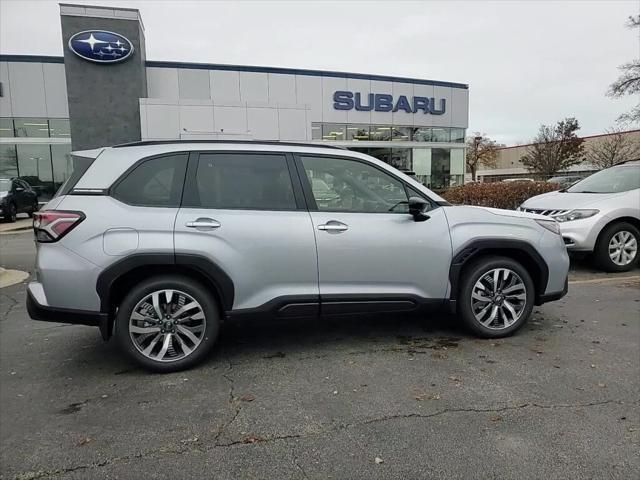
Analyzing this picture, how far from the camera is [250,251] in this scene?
12.5 feet

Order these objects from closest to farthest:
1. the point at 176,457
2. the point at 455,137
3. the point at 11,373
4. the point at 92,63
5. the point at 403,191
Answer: the point at 176,457, the point at 11,373, the point at 403,191, the point at 92,63, the point at 455,137

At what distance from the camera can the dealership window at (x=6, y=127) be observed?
24.4 meters

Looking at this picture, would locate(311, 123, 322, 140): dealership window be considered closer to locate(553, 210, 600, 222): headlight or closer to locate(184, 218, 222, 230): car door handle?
locate(553, 210, 600, 222): headlight

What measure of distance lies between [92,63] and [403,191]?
21406mm

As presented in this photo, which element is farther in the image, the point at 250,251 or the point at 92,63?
the point at 92,63

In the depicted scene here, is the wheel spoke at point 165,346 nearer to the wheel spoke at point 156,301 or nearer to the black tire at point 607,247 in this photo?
the wheel spoke at point 156,301

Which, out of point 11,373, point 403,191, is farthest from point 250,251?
point 11,373

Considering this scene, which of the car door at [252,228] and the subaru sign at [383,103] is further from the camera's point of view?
the subaru sign at [383,103]

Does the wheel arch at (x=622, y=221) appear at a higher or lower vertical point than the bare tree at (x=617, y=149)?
lower

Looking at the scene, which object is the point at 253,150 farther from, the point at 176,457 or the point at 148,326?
the point at 176,457

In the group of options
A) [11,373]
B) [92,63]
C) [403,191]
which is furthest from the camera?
[92,63]

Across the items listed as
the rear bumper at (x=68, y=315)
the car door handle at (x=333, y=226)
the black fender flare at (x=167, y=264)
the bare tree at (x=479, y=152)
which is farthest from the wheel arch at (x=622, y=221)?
the bare tree at (x=479, y=152)

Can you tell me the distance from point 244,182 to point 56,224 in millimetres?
1426

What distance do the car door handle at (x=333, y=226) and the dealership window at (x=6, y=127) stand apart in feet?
86.0
